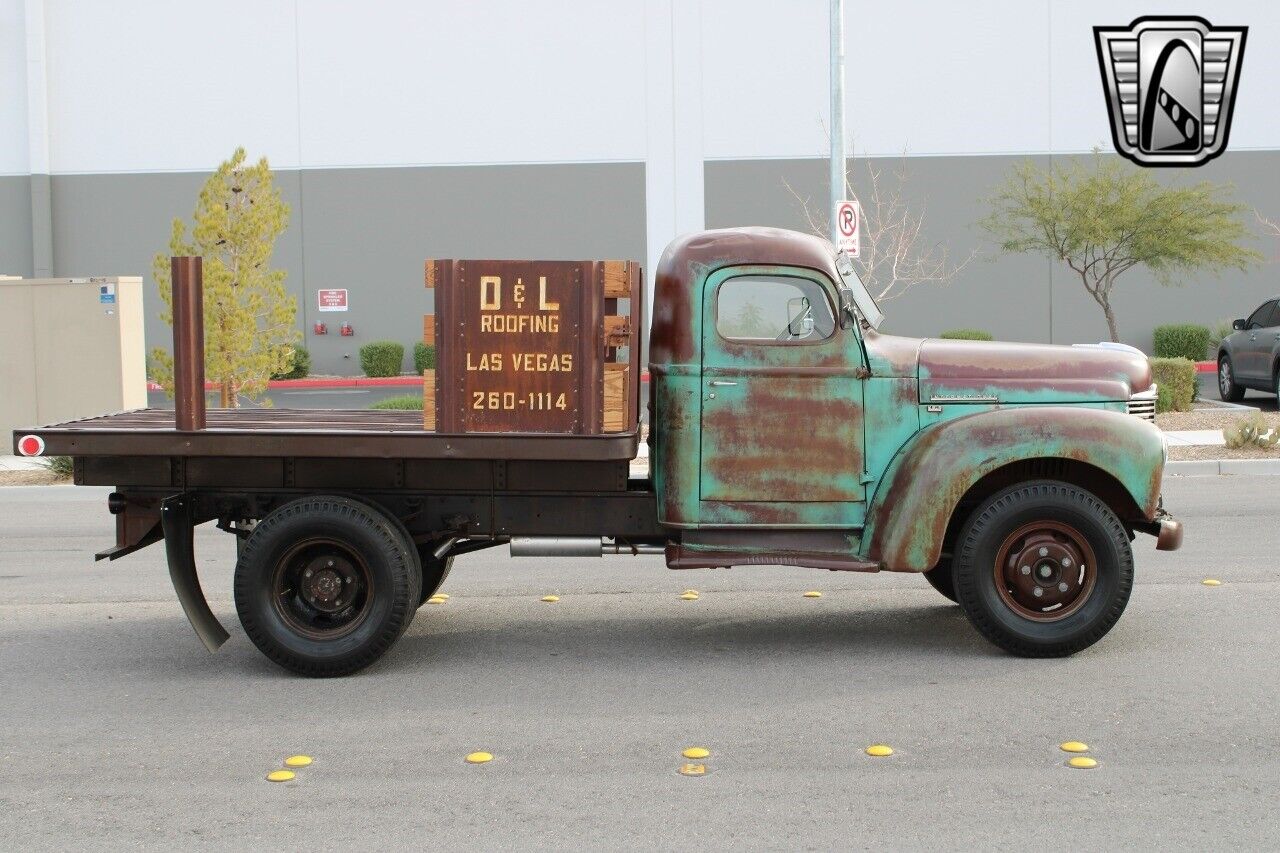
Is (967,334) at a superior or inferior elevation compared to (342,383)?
superior

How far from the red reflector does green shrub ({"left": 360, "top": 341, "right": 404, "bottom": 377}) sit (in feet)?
76.8

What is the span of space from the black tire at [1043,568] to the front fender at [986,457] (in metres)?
0.18

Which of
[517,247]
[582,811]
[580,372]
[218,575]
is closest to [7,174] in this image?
[517,247]

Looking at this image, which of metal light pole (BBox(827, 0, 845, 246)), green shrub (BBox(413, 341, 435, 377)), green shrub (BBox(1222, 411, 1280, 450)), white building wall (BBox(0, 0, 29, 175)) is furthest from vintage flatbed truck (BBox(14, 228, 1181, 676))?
white building wall (BBox(0, 0, 29, 175))

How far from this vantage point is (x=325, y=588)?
721 cm

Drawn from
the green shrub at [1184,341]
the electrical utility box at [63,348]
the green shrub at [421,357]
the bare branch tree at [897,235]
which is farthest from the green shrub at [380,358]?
the green shrub at [1184,341]

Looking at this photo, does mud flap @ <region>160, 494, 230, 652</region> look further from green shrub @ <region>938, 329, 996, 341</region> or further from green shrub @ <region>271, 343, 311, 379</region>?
green shrub @ <region>271, 343, 311, 379</region>

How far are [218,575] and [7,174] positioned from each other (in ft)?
80.9

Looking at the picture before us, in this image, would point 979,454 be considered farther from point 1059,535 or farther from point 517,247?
point 517,247

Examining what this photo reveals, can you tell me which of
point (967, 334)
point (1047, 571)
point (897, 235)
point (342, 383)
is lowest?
point (1047, 571)

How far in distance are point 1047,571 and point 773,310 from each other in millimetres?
1877

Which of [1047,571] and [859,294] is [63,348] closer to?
[859,294]

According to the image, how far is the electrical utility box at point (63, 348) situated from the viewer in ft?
56.1

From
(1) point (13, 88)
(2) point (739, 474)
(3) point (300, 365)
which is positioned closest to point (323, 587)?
(2) point (739, 474)
